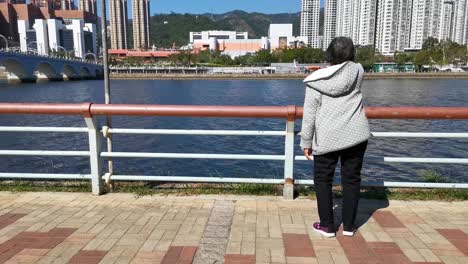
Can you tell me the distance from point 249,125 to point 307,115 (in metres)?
16.1

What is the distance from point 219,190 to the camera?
480 cm

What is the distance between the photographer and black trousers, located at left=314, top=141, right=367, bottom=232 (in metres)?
3.45

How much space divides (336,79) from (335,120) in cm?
33

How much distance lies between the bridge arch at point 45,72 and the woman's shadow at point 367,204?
95102 millimetres

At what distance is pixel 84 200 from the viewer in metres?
4.41

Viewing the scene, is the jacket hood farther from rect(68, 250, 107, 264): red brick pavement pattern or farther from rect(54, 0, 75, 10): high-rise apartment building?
rect(54, 0, 75, 10): high-rise apartment building

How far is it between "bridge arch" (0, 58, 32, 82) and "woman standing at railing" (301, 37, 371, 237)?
87.1 metres

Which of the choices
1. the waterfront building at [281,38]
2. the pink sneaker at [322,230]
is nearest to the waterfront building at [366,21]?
the waterfront building at [281,38]

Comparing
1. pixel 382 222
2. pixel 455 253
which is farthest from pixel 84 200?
pixel 455 253

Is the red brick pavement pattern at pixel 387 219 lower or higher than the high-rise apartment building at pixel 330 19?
lower

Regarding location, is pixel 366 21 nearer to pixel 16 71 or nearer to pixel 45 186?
pixel 16 71

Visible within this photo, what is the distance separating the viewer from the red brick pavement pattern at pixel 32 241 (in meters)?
3.18

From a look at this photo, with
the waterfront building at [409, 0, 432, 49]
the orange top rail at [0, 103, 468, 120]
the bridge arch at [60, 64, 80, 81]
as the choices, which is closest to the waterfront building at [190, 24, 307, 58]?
the waterfront building at [409, 0, 432, 49]

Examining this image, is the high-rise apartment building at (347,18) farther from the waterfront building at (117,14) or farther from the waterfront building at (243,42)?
the waterfront building at (117,14)
